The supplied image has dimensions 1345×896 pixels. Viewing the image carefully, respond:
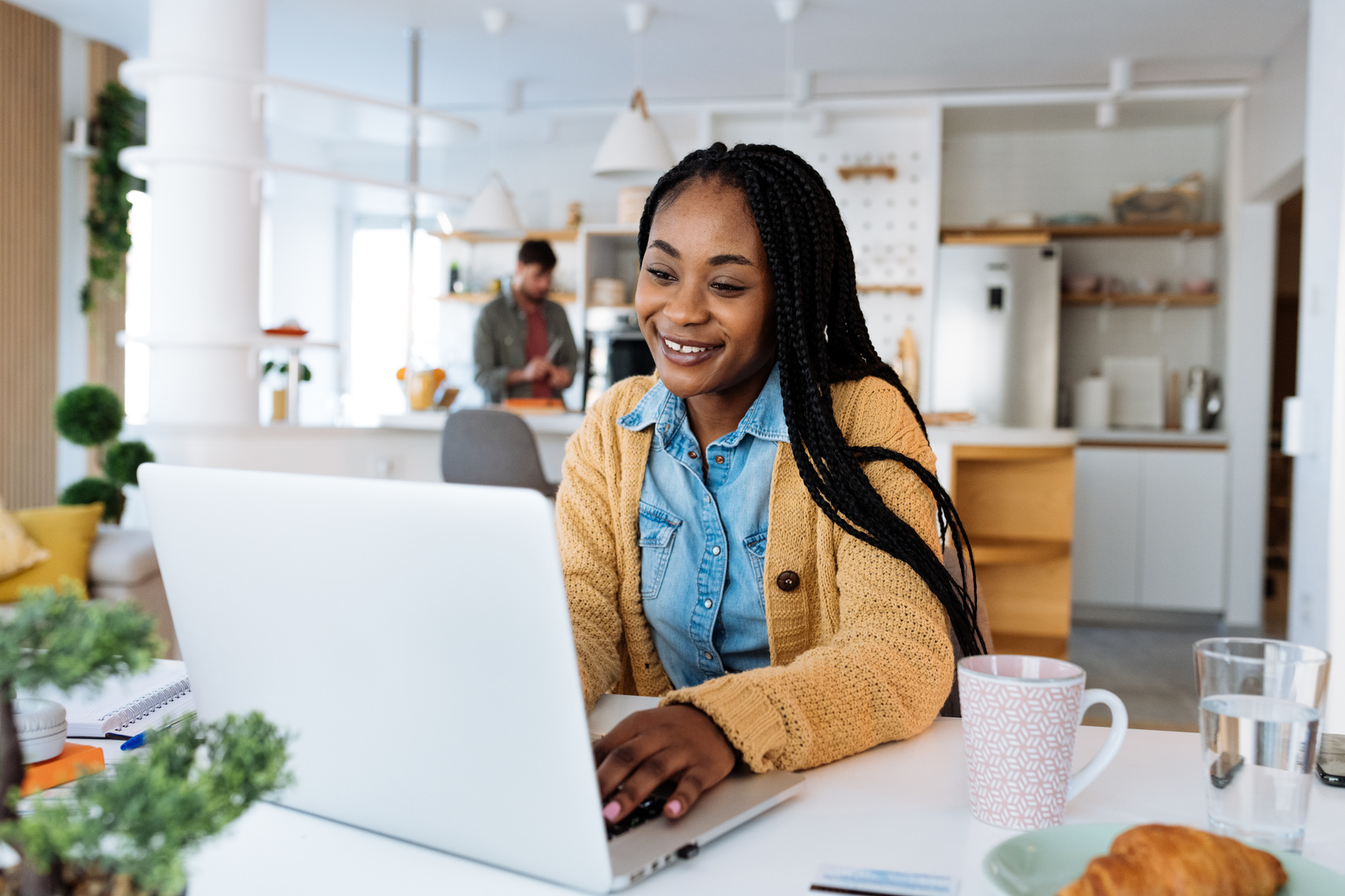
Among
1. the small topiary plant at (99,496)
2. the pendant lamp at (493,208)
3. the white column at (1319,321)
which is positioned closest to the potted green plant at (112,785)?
the white column at (1319,321)

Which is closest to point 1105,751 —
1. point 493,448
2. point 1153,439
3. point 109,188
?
point 493,448

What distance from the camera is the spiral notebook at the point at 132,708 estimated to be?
89 cm

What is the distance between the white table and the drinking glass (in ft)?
0.16

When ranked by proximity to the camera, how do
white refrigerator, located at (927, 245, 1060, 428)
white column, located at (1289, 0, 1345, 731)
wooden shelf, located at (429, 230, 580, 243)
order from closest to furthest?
white column, located at (1289, 0, 1345, 731) → white refrigerator, located at (927, 245, 1060, 428) → wooden shelf, located at (429, 230, 580, 243)

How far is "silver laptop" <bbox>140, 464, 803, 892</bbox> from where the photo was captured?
1.72ft

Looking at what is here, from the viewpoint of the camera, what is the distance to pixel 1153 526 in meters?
5.38

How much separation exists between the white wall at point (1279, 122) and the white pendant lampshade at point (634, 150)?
270 centimetres

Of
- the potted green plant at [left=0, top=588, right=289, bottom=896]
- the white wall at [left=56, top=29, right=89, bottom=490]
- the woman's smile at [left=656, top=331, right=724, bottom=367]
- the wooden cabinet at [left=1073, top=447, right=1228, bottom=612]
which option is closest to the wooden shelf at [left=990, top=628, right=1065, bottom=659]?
the wooden cabinet at [left=1073, top=447, right=1228, bottom=612]

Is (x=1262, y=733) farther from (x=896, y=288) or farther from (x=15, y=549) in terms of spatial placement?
(x=896, y=288)

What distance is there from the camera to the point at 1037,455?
11.2 feet

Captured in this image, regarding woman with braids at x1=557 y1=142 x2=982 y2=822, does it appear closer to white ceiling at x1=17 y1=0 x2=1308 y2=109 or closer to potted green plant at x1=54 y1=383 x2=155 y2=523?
potted green plant at x1=54 y1=383 x2=155 y2=523

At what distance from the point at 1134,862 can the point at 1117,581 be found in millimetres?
5365

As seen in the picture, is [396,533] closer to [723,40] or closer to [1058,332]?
[723,40]

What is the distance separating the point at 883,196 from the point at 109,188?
13.3 ft
